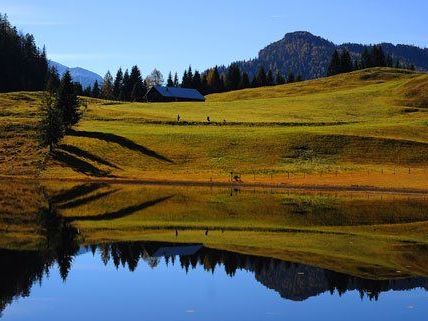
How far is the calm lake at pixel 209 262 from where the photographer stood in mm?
17844

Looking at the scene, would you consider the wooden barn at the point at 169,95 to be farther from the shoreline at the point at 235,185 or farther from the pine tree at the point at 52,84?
the shoreline at the point at 235,185

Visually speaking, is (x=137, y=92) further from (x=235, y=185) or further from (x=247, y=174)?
(x=235, y=185)

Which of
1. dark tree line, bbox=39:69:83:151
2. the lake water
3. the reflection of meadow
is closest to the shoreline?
the reflection of meadow

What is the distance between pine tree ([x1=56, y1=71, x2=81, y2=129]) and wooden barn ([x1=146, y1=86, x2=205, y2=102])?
72.5 meters

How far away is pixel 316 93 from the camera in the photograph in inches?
6270

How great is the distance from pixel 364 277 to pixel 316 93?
140392mm

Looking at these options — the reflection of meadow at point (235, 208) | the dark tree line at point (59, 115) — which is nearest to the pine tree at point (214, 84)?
the dark tree line at point (59, 115)

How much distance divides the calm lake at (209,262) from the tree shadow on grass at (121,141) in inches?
1510

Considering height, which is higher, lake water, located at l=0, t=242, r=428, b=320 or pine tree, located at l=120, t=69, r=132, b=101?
pine tree, located at l=120, t=69, r=132, b=101

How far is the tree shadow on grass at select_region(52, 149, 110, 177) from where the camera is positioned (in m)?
76.6

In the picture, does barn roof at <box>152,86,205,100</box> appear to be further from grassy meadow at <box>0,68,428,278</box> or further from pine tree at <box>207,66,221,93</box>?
pine tree at <box>207,66,221,93</box>

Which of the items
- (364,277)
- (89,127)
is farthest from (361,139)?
(364,277)

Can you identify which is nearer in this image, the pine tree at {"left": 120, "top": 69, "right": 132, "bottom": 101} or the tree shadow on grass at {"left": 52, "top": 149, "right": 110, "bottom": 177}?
the tree shadow on grass at {"left": 52, "top": 149, "right": 110, "bottom": 177}

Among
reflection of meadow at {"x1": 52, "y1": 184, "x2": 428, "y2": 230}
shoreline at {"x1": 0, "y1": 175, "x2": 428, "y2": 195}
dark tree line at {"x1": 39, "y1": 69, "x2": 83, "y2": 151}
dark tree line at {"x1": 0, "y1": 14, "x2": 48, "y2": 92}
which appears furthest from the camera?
dark tree line at {"x1": 0, "y1": 14, "x2": 48, "y2": 92}
